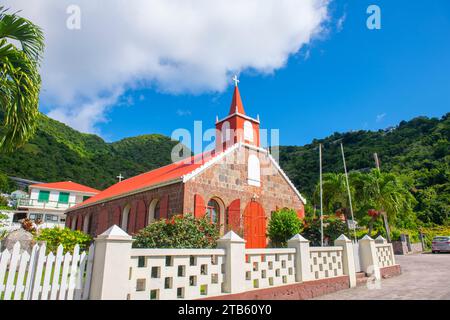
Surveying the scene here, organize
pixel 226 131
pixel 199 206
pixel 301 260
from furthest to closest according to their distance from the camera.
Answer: pixel 226 131 < pixel 199 206 < pixel 301 260


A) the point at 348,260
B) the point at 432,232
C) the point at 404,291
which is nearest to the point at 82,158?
the point at 432,232

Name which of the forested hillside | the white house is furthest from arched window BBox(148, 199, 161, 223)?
the forested hillside

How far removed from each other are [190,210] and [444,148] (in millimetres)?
53548

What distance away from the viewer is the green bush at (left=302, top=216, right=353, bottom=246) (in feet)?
54.4

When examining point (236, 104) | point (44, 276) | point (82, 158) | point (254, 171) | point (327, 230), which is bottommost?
point (44, 276)

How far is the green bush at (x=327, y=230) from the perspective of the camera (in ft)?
54.4

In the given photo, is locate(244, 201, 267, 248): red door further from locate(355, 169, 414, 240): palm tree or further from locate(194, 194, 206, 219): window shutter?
locate(355, 169, 414, 240): palm tree

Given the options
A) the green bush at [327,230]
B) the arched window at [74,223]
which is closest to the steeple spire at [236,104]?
the green bush at [327,230]

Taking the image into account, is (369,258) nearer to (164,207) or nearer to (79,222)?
(164,207)

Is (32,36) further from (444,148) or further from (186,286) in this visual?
(444,148)

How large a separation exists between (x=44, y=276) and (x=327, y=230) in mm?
14552

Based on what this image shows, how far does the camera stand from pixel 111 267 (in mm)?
4965
